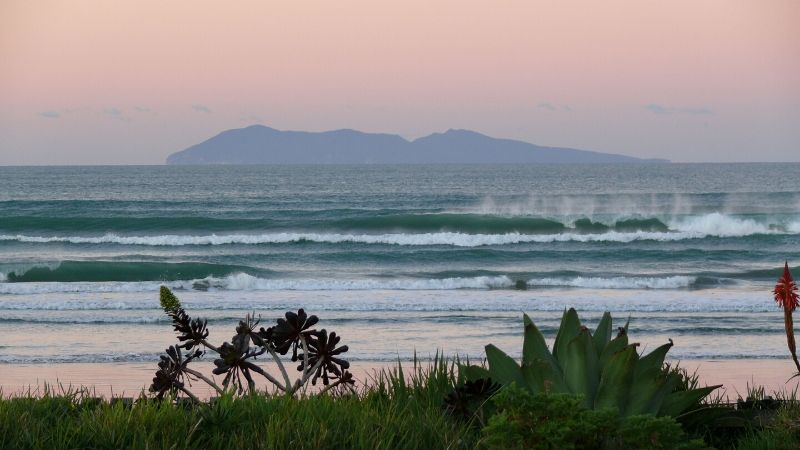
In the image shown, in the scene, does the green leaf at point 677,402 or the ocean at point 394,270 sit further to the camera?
the ocean at point 394,270

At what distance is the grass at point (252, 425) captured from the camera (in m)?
4.04

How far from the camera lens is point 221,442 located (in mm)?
4070

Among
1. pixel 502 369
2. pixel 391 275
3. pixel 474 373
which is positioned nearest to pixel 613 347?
pixel 502 369

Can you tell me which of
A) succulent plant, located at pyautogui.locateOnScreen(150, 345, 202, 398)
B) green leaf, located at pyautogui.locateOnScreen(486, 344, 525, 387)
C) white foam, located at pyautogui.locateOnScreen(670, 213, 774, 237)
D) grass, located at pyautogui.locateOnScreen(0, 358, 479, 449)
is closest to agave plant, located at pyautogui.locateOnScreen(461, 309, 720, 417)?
green leaf, located at pyautogui.locateOnScreen(486, 344, 525, 387)

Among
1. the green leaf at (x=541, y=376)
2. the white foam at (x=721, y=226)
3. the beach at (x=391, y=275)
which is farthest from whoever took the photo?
the white foam at (x=721, y=226)

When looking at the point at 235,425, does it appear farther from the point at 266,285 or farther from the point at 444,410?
the point at 266,285

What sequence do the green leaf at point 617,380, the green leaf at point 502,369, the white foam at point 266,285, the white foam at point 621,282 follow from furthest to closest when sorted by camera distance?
1. the white foam at point 621,282
2. the white foam at point 266,285
3. the green leaf at point 502,369
4. the green leaf at point 617,380

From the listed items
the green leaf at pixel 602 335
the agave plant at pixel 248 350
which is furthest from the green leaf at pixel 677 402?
the agave plant at pixel 248 350

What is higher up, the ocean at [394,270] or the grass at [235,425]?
the grass at [235,425]

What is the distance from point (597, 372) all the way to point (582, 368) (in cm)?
15

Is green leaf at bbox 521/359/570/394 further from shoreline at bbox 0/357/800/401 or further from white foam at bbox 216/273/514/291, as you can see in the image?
white foam at bbox 216/273/514/291

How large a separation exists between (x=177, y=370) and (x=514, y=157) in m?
196

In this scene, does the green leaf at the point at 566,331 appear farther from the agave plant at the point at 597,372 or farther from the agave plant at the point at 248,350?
the agave plant at the point at 248,350

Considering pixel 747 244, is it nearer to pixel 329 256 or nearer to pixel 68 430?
pixel 329 256
